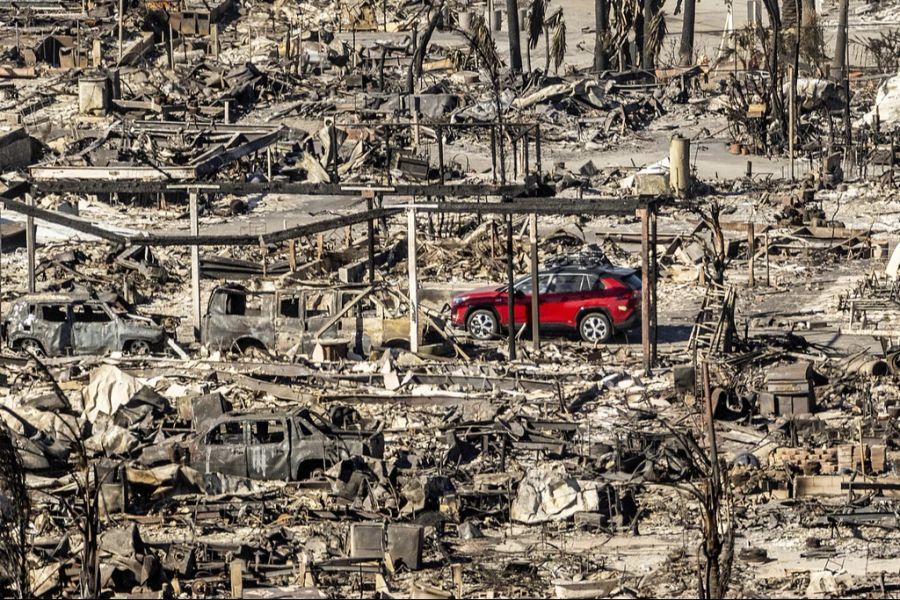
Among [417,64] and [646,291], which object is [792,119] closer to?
[417,64]

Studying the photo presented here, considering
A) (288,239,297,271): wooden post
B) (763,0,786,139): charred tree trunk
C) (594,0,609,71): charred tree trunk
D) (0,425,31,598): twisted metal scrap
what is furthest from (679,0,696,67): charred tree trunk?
(0,425,31,598): twisted metal scrap

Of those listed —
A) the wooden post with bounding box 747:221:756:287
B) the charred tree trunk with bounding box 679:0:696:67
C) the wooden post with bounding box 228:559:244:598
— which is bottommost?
the wooden post with bounding box 228:559:244:598

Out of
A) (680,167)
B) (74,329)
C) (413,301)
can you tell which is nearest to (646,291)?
(413,301)

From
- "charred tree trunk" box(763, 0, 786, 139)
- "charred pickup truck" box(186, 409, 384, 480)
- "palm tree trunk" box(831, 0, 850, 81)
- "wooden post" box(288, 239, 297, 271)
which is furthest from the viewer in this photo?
"palm tree trunk" box(831, 0, 850, 81)

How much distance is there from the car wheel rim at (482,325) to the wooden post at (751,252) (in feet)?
19.7

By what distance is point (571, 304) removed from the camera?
33.2 metres

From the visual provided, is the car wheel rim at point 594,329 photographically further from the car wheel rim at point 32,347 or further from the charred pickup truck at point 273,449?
the car wheel rim at point 32,347

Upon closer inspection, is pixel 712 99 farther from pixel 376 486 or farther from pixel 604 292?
pixel 376 486

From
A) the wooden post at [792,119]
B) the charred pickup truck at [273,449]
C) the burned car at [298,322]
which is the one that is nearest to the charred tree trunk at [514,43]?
the wooden post at [792,119]

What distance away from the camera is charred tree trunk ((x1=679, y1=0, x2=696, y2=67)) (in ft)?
203

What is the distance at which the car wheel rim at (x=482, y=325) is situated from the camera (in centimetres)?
3344

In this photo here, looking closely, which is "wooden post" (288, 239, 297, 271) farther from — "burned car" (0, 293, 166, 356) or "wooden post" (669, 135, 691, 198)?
"wooden post" (669, 135, 691, 198)

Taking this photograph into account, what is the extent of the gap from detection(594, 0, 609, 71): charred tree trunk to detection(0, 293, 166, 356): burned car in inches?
1179

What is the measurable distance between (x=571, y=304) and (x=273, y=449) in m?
8.69
